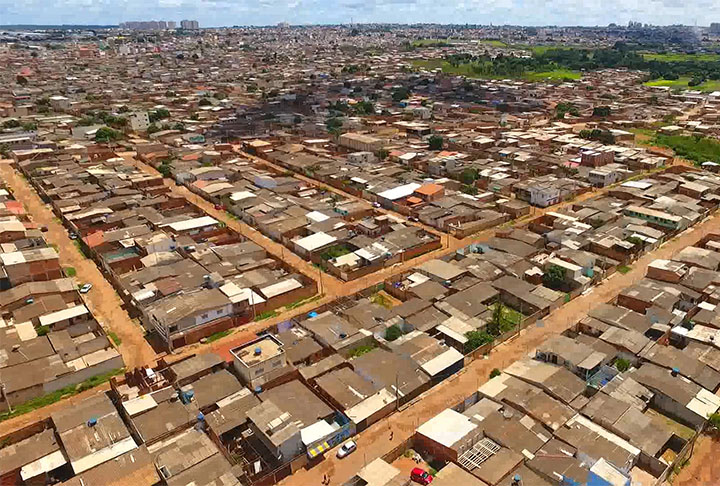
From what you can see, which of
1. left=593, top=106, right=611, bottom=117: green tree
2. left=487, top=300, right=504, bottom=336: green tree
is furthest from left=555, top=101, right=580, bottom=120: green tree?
left=487, top=300, right=504, bottom=336: green tree

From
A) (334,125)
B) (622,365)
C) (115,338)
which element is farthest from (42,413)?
(334,125)

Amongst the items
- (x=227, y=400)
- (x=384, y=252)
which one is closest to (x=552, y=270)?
(x=384, y=252)

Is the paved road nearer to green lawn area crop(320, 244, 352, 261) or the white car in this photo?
green lawn area crop(320, 244, 352, 261)

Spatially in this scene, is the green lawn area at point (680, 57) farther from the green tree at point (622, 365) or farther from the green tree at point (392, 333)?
the green tree at point (392, 333)

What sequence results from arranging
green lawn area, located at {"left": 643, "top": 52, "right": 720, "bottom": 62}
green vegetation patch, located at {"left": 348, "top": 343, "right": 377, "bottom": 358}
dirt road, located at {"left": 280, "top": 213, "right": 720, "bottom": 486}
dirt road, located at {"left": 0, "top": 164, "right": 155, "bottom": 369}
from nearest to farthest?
dirt road, located at {"left": 280, "top": 213, "right": 720, "bottom": 486}
green vegetation patch, located at {"left": 348, "top": 343, "right": 377, "bottom": 358}
dirt road, located at {"left": 0, "top": 164, "right": 155, "bottom": 369}
green lawn area, located at {"left": 643, "top": 52, "right": 720, "bottom": 62}

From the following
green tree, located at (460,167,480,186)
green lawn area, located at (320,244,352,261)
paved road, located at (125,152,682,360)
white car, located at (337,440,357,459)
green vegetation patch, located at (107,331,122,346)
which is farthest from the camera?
green tree, located at (460,167,480,186)

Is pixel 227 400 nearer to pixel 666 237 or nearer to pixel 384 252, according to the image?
pixel 384 252
